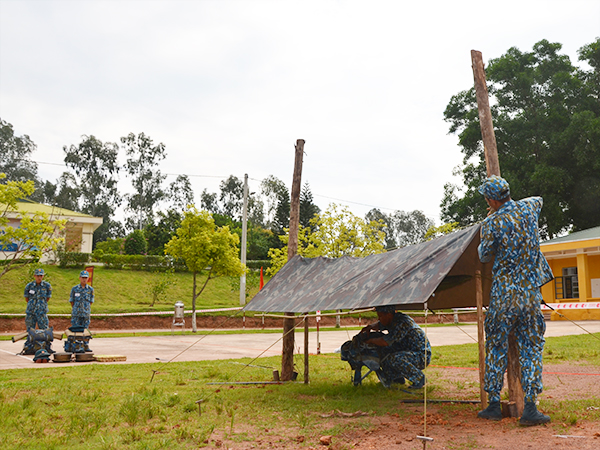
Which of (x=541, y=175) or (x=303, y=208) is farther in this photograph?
(x=303, y=208)

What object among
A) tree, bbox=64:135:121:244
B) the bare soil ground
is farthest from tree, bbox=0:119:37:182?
the bare soil ground

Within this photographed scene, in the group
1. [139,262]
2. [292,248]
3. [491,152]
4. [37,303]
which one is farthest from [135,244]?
[491,152]

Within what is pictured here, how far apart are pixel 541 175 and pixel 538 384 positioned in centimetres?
3275

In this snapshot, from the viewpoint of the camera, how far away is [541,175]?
3456 cm

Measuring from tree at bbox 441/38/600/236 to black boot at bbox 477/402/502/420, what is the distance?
106 feet

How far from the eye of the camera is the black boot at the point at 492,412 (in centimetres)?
545

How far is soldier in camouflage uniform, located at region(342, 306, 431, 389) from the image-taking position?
722 centimetres

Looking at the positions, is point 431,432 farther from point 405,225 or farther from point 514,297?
point 405,225

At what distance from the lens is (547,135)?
37188mm

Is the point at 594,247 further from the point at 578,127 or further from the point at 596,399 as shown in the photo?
the point at 596,399

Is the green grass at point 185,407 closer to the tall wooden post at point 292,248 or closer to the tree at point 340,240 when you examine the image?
the tall wooden post at point 292,248

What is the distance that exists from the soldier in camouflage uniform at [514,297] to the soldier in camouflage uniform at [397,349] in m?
1.72

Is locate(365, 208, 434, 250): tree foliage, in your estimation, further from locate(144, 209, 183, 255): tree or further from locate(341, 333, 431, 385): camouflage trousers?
locate(341, 333, 431, 385): camouflage trousers

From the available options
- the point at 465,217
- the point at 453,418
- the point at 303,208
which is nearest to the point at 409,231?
the point at 303,208
